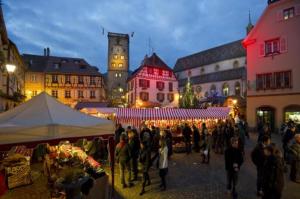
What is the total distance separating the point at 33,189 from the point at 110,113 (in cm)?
909

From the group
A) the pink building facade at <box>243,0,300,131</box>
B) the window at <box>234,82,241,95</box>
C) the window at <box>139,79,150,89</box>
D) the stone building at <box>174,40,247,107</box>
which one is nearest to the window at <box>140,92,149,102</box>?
the window at <box>139,79,150,89</box>

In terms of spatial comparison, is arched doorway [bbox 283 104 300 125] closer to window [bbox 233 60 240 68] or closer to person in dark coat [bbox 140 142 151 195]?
person in dark coat [bbox 140 142 151 195]

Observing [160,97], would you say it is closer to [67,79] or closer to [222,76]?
[222,76]

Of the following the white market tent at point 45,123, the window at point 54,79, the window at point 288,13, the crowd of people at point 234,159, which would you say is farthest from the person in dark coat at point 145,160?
the window at point 54,79

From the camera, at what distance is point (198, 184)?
853 cm

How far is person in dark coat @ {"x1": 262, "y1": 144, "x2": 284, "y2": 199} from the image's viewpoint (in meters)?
5.55

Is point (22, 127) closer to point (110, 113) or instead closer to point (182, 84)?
point (110, 113)

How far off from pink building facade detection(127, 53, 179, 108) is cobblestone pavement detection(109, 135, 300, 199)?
27806 mm

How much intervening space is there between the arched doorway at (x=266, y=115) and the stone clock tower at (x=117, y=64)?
3628cm

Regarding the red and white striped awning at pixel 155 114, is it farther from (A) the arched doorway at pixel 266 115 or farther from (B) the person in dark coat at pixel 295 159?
(B) the person in dark coat at pixel 295 159

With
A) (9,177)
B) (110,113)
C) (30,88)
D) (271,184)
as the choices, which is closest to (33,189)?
(9,177)

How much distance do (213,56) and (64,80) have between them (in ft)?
101

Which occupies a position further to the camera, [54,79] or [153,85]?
[153,85]

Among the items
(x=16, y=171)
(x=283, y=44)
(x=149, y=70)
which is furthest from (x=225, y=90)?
(x=16, y=171)
